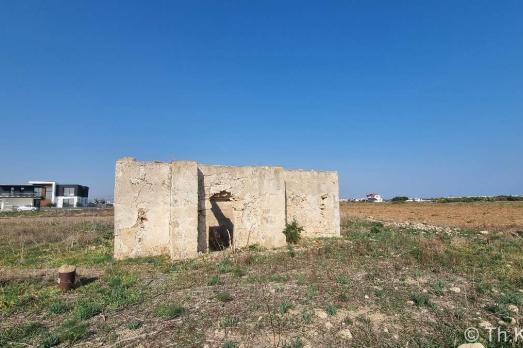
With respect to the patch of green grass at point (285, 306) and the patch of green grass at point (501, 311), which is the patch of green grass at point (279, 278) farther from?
the patch of green grass at point (501, 311)

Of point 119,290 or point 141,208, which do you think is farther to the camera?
point 141,208

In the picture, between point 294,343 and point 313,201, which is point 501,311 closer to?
point 294,343

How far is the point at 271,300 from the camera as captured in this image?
6.20 metres

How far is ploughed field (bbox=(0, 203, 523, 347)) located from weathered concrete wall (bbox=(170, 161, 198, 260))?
67 cm

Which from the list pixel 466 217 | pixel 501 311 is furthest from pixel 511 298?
pixel 466 217

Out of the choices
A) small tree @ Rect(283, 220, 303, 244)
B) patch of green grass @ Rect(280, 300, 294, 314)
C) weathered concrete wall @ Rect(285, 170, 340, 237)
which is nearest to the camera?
patch of green grass @ Rect(280, 300, 294, 314)

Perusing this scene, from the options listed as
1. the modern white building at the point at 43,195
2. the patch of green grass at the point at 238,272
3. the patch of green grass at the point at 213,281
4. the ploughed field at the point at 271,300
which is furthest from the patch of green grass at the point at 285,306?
the modern white building at the point at 43,195

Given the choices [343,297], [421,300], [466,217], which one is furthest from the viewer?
[466,217]

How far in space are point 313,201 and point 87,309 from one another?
35.5 ft

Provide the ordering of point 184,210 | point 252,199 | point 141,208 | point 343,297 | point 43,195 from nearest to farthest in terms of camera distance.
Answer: point 343,297
point 184,210
point 141,208
point 252,199
point 43,195

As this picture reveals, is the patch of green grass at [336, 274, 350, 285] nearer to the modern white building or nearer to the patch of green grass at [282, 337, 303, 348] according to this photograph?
the patch of green grass at [282, 337, 303, 348]

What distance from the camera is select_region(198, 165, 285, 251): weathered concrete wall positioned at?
12.5 metres

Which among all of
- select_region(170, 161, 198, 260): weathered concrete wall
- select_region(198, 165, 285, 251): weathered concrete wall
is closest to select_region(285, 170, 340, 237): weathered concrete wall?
select_region(198, 165, 285, 251): weathered concrete wall

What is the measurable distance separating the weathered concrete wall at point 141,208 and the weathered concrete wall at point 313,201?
211 inches
